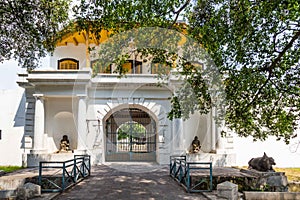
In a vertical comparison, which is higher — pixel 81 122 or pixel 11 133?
pixel 81 122

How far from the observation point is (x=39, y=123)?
49.9 ft

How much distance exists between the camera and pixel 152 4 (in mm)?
7492

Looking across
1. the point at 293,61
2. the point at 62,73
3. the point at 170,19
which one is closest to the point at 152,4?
the point at 170,19

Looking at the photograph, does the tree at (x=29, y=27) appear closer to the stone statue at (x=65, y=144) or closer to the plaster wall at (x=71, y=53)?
the stone statue at (x=65, y=144)

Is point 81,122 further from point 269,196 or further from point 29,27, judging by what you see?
point 269,196

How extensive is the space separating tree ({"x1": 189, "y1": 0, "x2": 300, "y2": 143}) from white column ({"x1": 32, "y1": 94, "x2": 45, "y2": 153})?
31.9ft

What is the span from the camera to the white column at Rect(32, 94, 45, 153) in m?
15.0

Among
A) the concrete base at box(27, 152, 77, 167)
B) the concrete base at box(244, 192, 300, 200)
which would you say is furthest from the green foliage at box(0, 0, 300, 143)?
the concrete base at box(27, 152, 77, 167)

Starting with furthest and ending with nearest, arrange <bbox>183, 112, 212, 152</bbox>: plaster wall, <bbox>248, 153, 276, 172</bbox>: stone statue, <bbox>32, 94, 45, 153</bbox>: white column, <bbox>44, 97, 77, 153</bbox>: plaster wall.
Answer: <bbox>44, 97, 77, 153</bbox>: plaster wall, <bbox>183, 112, 212, 152</bbox>: plaster wall, <bbox>32, 94, 45, 153</bbox>: white column, <bbox>248, 153, 276, 172</bbox>: stone statue

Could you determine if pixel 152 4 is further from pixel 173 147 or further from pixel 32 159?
pixel 32 159

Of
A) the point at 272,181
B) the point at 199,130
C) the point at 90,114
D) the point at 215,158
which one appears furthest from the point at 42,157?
the point at 272,181

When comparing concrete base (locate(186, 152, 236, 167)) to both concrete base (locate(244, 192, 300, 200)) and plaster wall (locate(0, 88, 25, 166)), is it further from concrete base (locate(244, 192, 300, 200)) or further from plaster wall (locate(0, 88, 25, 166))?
plaster wall (locate(0, 88, 25, 166))

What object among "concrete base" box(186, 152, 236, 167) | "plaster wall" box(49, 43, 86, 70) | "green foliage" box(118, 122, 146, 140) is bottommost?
"concrete base" box(186, 152, 236, 167)

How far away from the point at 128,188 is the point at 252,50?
519cm
